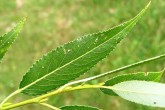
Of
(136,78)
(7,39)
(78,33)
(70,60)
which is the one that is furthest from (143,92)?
(78,33)

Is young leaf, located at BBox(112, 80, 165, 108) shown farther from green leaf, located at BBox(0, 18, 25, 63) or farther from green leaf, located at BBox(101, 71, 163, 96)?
green leaf, located at BBox(0, 18, 25, 63)

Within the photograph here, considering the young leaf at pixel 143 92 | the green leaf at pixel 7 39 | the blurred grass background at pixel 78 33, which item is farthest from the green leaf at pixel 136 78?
the blurred grass background at pixel 78 33

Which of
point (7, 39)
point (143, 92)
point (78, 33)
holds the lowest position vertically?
point (143, 92)

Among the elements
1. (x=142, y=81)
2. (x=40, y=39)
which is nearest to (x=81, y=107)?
(x=142, y=81)

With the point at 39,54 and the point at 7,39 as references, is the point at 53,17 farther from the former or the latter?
the point at 7,39

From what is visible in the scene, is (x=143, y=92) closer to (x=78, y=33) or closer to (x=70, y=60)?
(x=70, y=60)

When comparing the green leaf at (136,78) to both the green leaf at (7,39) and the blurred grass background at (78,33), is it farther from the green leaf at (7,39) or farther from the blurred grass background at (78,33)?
the blurred grass background at (78,33)
